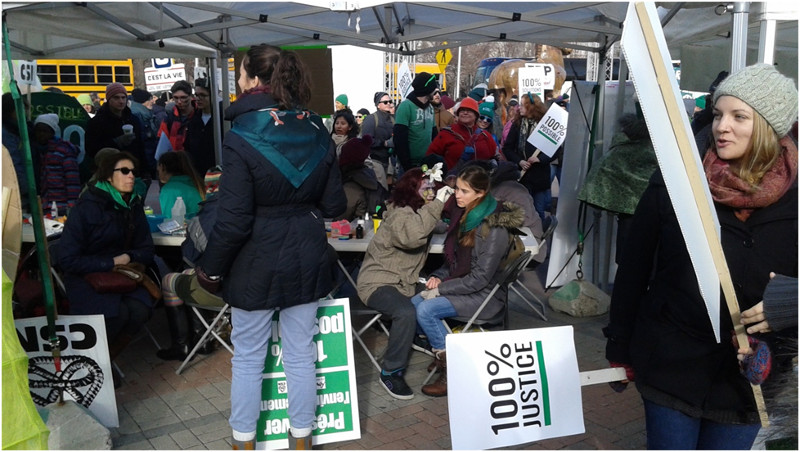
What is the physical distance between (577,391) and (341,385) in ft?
4.78

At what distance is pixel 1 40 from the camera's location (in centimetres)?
337

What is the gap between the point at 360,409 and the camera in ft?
14.6

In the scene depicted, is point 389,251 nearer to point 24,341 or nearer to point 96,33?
point 24,341

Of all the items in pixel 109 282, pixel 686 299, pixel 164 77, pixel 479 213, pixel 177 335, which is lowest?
pixel 177 335

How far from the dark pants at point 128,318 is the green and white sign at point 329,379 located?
1344mm

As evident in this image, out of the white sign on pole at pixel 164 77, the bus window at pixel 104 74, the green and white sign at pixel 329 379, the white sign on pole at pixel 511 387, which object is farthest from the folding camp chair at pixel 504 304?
the bus window at pixel 104 74

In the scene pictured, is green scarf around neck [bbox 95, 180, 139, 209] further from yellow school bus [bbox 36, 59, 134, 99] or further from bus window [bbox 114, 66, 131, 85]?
bus window [bbox 114, 66, 131, 85]

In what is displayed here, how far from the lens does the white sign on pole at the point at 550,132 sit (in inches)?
281

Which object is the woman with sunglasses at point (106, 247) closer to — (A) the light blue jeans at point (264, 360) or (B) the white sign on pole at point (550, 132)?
(A) the light blue jeans at point (264, 360)

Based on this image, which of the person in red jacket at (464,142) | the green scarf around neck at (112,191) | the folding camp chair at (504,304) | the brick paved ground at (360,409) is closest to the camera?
the brick paved ground at (360,409)

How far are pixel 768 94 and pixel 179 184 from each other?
4.80m

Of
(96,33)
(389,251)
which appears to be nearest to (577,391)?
(389,251)

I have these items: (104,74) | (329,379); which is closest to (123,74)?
(104,74)

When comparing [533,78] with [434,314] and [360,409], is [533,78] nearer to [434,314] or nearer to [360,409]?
[434,314]
